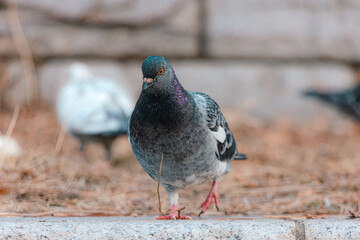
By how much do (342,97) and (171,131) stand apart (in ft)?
11.9

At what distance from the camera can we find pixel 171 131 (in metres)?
2.38

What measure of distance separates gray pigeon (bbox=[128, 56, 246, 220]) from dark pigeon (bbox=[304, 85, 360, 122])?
10.3 feet

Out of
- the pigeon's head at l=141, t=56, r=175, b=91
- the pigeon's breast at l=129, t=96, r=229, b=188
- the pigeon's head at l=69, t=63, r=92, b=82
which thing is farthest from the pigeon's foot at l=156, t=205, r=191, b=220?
the pigeon's head at l=69, t=63, r=92, b=82

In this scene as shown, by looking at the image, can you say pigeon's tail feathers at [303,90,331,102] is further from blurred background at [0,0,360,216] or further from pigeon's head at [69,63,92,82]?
pigeon's head at [69,63,92,82]

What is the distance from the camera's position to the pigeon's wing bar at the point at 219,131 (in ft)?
8.57

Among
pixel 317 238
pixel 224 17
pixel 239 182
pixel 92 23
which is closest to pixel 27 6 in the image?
pixel 92 23

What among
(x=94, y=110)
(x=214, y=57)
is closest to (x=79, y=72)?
(x=94, y=110)

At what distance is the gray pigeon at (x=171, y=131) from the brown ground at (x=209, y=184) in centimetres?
35

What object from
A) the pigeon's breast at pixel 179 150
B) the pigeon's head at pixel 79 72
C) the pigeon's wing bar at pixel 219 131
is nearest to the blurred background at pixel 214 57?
the pigeon's head at pixel 79 72

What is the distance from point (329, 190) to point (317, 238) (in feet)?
4.45

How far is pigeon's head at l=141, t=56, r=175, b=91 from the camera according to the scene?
2297 millimetres

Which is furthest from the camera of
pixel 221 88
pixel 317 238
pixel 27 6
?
pixel 221 88

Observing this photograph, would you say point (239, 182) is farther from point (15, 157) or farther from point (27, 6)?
point (27, 6)

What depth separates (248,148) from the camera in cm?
494
